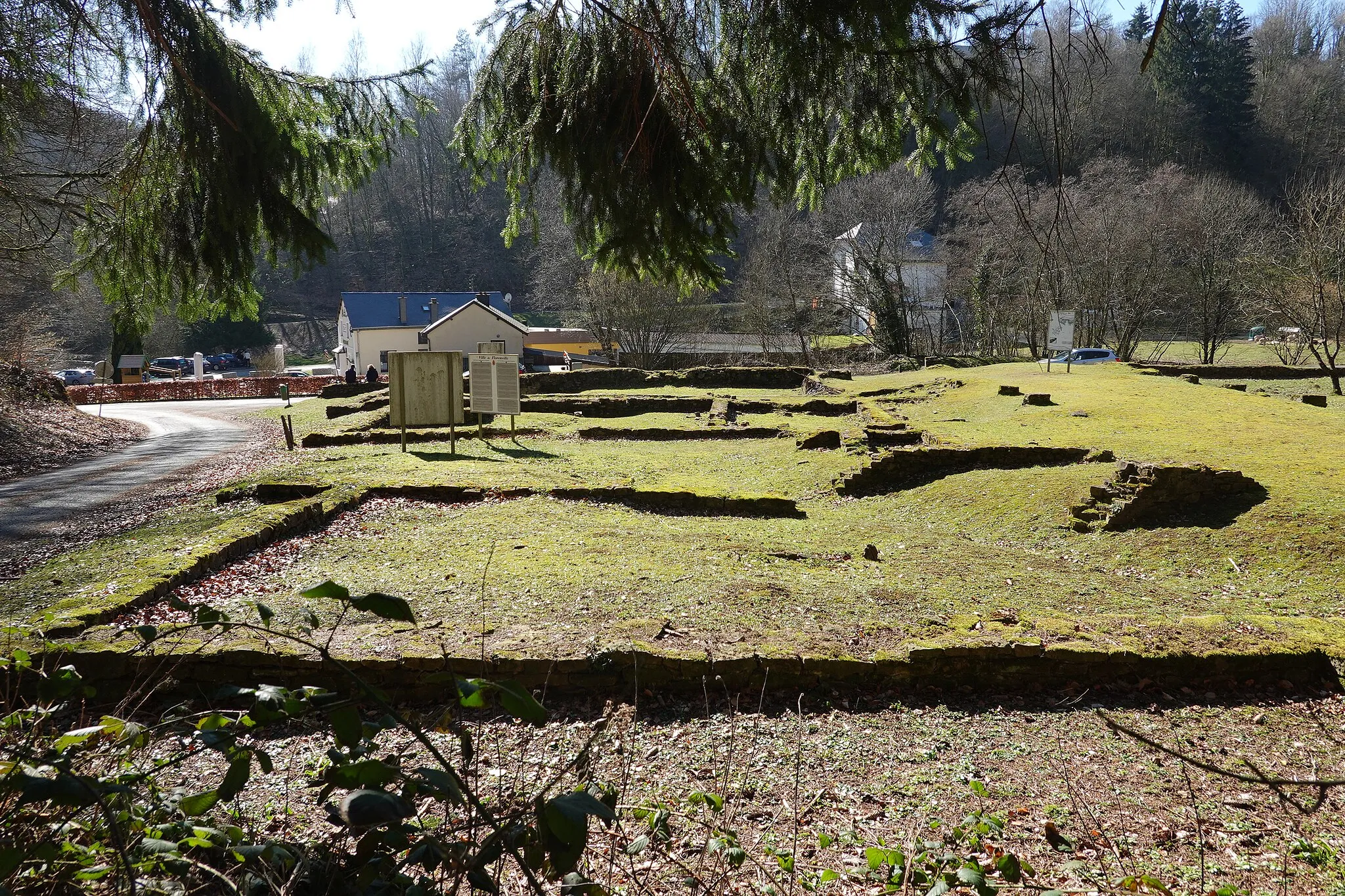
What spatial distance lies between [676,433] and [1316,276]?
1764 cm

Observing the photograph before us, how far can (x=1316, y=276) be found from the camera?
21734mm

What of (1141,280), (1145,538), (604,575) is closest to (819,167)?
(604,575)

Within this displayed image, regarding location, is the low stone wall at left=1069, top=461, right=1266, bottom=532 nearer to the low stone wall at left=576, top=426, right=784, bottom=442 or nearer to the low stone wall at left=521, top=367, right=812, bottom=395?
the low stone wall at left=576, top=426, right=784, bottom=442

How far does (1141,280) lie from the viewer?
105 feet

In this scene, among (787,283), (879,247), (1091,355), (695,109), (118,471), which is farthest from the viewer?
(787,283)

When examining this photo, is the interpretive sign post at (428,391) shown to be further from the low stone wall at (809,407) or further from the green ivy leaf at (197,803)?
the green ivy leaf at (197,803)

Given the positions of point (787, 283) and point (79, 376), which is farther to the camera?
point (79, 376)

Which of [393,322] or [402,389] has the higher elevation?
[393,322]

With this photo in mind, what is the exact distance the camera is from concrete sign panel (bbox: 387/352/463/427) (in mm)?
14430

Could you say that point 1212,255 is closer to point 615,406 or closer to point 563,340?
point 615,406

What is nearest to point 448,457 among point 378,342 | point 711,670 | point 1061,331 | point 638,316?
point 711,670

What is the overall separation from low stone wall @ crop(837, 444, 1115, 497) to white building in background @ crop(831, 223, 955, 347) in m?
26.7

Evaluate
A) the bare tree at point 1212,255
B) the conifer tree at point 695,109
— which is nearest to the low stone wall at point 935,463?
the conifer tree at point 695,109

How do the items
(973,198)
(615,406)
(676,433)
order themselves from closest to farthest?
(676,433), (615,406), (973,198)
